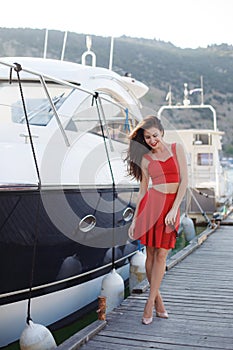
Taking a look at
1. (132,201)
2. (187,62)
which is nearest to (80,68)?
(132,201)

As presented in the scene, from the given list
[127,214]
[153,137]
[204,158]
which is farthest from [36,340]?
[204,158]

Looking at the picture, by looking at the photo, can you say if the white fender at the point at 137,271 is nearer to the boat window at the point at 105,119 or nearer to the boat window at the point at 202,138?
the boat window at the point at 105,119

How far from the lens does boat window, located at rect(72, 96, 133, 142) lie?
5.98 metres

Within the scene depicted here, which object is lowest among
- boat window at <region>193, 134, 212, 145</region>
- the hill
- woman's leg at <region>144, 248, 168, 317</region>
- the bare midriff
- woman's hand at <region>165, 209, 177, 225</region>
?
woman's leg at <region>144, 248, 168, 317</region>

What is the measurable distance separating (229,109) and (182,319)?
6415cm

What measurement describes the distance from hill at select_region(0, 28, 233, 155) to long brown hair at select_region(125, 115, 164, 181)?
51316 mm

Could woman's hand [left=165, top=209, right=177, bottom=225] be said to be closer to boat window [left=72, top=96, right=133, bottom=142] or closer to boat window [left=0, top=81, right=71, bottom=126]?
boat window [left=72, top=96, right=133, bottom=142]

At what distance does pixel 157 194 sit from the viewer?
3.88 metres

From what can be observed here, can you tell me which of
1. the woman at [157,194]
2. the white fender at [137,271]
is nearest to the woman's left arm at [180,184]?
the woman at [157,194]

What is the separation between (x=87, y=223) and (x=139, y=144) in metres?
1.54

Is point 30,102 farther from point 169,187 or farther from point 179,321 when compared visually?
point 179,321

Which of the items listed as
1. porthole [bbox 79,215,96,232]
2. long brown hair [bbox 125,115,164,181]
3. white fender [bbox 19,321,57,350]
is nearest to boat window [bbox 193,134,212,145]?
porthole [bbox 79,215,96,232]

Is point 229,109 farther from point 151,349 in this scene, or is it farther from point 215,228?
point 151,349

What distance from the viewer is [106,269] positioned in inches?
236
